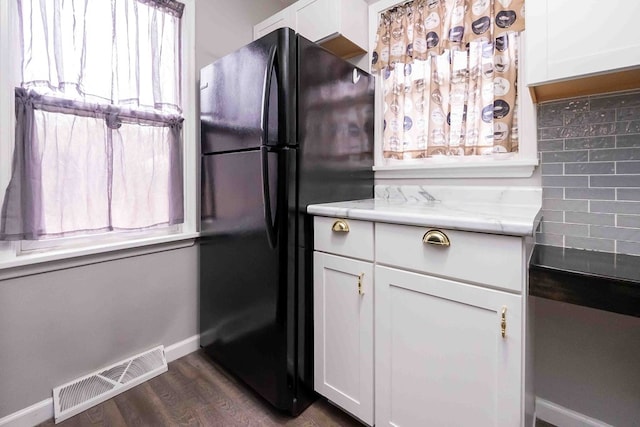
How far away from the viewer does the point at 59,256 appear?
144cm

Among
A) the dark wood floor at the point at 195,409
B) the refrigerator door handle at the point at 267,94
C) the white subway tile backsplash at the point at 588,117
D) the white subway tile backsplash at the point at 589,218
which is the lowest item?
the dark wood floor at the point at 195,409

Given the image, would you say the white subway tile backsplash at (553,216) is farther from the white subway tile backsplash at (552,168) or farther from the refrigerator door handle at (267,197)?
the refrigerator door handle at (267,197)

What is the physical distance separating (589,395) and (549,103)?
127 cm

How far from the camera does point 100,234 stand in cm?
162

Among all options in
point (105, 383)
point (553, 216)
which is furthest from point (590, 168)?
point (105, 383)

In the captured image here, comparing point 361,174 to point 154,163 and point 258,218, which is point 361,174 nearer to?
point 258,218

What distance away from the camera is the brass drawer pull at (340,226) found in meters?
1.31

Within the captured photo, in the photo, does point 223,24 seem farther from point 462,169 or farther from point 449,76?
point 462,169

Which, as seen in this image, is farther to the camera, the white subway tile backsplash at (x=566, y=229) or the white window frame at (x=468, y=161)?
the white window frame at (x=468, y=161)

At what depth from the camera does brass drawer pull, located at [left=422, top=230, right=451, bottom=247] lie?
102 cm

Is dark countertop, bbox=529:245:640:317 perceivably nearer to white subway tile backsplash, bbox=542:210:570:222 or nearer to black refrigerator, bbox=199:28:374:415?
white subway tile backsplash, bbox=542:210:570:222

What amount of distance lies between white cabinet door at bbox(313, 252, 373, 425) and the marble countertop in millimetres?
216

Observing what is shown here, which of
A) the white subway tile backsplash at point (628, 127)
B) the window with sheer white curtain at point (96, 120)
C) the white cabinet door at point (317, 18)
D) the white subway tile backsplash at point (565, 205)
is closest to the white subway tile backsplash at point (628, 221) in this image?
the white subway tile backsplash at point (565, 205)

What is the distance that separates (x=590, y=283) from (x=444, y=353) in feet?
1.55
